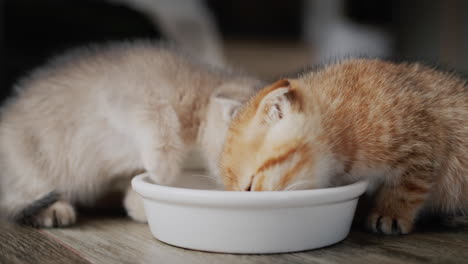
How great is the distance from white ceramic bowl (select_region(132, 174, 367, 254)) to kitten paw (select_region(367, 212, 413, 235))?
16 centimetres

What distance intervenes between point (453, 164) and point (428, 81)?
0.22 meters

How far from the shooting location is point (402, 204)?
125 cm

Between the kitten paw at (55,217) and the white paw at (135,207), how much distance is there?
153mm

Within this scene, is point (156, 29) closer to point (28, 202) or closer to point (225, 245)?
point (28, 202)

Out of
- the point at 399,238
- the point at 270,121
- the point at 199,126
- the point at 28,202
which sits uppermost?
the point at 270,121

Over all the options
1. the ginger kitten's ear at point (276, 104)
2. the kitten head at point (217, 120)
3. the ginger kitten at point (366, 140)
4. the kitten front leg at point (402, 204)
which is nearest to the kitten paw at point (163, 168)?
the kitten head at point (217, 120)

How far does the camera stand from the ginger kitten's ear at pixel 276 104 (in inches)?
44.4

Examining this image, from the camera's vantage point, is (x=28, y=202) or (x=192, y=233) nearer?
(x=192, y=233)

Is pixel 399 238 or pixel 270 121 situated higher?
pixel 270 121

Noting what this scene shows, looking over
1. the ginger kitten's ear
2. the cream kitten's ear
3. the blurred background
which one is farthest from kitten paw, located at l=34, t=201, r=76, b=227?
the blurred background

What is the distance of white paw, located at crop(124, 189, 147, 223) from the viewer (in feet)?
4.75

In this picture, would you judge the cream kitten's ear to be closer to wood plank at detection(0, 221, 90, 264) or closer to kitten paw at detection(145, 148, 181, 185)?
kitten paw at detection(145, 148, 181, 185)

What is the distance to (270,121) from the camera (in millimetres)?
1159

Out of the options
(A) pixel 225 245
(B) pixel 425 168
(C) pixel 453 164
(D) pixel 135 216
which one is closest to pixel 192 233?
(A) pixel 225 245
